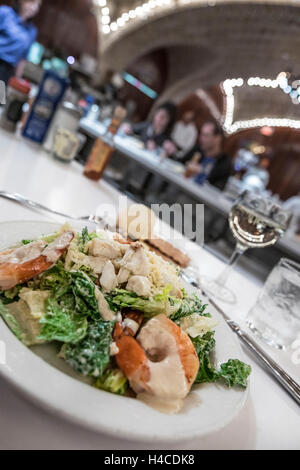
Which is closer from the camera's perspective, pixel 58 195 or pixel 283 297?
pixel 283 297

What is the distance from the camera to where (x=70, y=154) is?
1879 millimetres

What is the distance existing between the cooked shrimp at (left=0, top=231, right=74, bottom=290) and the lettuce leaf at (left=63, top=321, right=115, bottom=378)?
0.15m

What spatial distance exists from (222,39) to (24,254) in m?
11.3

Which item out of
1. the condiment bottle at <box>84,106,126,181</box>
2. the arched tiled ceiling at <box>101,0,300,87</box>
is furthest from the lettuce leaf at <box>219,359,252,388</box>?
the arched tiled ceiling at <box>101,0,300,87</box>

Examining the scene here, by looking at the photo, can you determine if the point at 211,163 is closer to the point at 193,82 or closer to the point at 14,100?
the point at 14,100

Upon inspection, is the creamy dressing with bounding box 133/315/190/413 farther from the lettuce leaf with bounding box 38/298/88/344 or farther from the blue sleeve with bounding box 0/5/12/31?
the blue sleeve with bounding box 0/5/12/31

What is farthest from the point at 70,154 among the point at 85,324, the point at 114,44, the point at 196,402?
the point at 114,44

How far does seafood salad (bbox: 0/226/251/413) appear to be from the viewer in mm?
515

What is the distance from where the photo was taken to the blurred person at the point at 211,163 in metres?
4.21

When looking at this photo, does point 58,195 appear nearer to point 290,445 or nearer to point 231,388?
point 231,388

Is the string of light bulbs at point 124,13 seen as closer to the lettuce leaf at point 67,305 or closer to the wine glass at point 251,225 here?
the wine glass at point 251,225

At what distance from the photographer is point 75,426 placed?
1.43 feet

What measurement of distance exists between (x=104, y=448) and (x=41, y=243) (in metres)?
0.38

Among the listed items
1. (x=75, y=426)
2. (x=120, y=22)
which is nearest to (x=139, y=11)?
(x=120, y=22)
